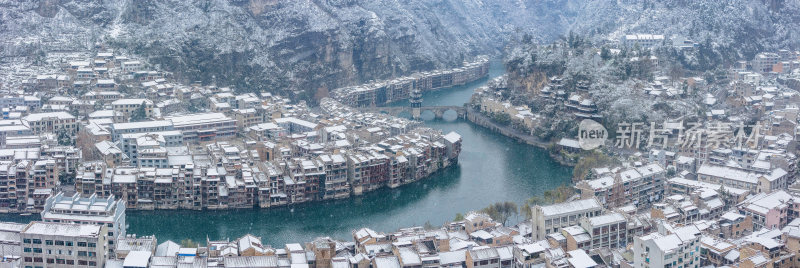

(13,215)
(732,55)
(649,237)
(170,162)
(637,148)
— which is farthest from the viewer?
(732,55)

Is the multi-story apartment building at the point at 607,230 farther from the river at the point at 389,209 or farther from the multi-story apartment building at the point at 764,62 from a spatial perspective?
the multi-story apartment building at the point at 764,62

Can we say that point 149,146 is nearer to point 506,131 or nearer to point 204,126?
point 204,126

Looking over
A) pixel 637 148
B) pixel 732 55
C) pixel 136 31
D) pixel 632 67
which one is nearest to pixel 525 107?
pixel 632 67

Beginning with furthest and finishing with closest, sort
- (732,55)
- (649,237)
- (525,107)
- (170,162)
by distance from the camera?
1. (732,55)
2. (525,107)
3. (170,162)
4. (649,237)

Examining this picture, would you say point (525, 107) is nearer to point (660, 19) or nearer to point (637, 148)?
point (637, 148)

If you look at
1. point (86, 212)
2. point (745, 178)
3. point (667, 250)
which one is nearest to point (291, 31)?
point (86, 212)

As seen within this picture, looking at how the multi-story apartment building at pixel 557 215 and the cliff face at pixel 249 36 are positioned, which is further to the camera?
the cliff face at pixel 249 36

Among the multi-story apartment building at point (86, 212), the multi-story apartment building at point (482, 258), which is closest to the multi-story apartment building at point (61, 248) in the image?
the multi-story apartment building at point (86, 212)
